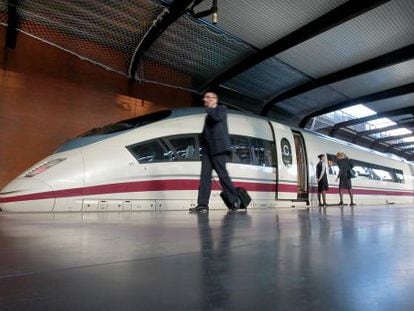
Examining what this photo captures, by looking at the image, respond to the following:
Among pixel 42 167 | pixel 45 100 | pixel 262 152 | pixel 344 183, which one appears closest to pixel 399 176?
pixel 344 183

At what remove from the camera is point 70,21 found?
960 centimetres

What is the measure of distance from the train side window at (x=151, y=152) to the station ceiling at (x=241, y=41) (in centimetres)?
356

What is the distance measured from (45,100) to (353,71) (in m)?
10.2

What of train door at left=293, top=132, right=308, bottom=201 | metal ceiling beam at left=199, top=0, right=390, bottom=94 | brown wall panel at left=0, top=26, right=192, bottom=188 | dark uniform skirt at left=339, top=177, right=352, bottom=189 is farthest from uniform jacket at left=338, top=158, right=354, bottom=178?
brown wall panel at left=0, top=26, right=192, bottom=188

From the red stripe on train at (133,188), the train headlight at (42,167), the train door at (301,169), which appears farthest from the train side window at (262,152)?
the train headlight at (42,167)

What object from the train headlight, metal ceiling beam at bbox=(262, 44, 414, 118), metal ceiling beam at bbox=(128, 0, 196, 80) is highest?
metal ceiling beam at bbox=(128, 0, 196, 80)

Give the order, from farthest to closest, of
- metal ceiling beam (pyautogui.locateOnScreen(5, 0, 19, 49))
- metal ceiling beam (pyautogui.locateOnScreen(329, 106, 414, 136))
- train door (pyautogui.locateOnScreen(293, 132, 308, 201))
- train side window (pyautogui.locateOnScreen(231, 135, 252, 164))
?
metal ceiling beam (pyautogui.locateOnScreen(329, 106, 414, 136)), train door (pyautogui.locateOnScreen(293, 132, 308, 201)), metal ceiling beam (pyautogui.locateOnScreen(5, 0, 19, 49)), train side window (pyautogui.locateOnScreen(231, 135, 252, 164))

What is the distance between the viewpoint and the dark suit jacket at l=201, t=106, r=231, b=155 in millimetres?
4973

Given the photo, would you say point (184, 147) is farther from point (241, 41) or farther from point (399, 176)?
point (399, 176)

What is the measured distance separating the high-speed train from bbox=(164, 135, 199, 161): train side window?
19 mm

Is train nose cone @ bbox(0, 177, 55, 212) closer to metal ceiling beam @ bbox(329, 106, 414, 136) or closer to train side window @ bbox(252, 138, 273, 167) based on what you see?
train side window @ bbox(252, 138, 273, 167)

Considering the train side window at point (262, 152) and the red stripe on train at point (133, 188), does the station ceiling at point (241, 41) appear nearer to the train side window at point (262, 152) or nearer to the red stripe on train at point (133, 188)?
the train side window at point (262, 152)

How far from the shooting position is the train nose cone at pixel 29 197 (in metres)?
5.04

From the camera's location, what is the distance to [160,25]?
9414 millimetres
